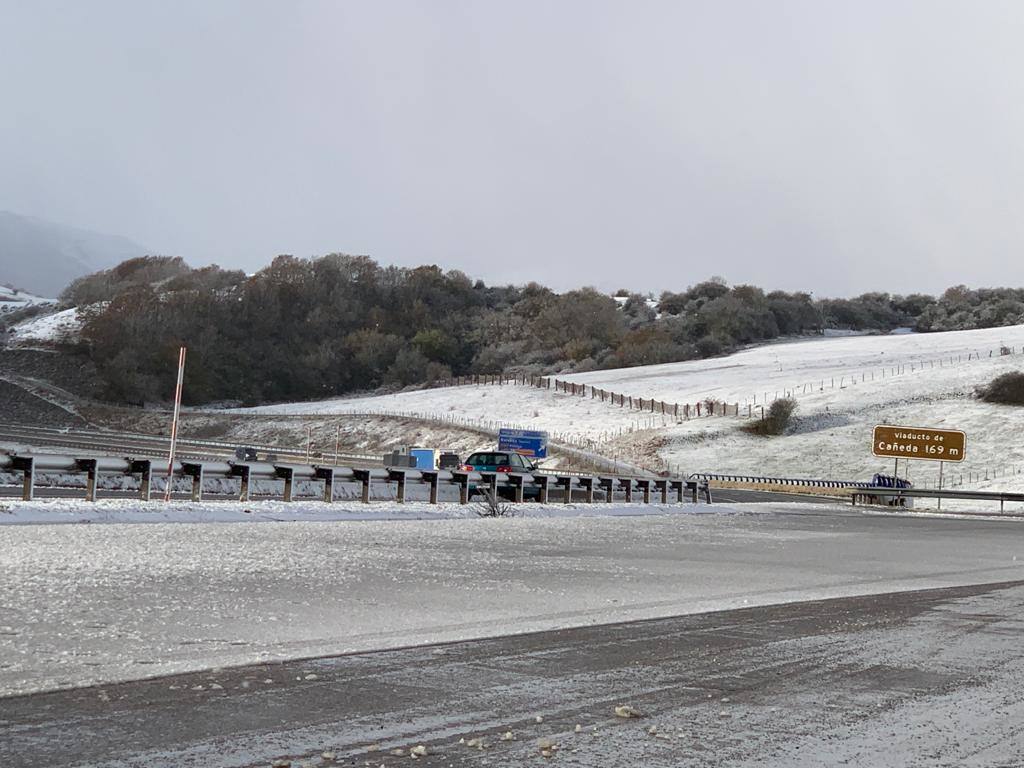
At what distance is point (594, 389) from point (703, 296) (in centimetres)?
6823

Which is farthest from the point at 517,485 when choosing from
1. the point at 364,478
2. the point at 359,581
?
the point at 359,581

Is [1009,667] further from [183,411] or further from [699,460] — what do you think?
[183,411]

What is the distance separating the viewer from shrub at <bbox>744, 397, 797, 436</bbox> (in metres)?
78.3

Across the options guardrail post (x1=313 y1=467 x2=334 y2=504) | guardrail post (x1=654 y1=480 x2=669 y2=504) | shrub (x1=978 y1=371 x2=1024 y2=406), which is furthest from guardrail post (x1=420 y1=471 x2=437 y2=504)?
shrub (x1=978 y1=371 x2=1024 y2=406)

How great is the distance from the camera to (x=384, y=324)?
499ft

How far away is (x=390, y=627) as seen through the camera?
9.24 meters

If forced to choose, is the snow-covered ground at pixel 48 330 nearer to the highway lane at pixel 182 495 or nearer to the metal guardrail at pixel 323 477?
the highway lane at pixel 182 495

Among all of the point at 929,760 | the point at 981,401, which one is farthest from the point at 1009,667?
the point at 981,401

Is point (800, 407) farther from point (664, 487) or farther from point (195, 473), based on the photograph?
point (195, 473)

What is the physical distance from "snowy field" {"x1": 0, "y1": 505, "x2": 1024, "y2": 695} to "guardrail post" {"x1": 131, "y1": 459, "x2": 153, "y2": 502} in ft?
12.8

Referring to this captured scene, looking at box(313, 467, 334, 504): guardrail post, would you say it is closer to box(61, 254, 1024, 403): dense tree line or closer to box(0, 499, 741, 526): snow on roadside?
box(0, 499, 741, 526): snow on roadside

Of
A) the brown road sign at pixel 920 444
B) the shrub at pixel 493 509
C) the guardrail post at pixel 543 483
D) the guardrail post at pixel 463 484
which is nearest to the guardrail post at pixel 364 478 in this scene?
the shrub at pixel 493 509

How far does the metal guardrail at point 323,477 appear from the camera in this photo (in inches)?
826

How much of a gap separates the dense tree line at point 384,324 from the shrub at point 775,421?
4863 cm
